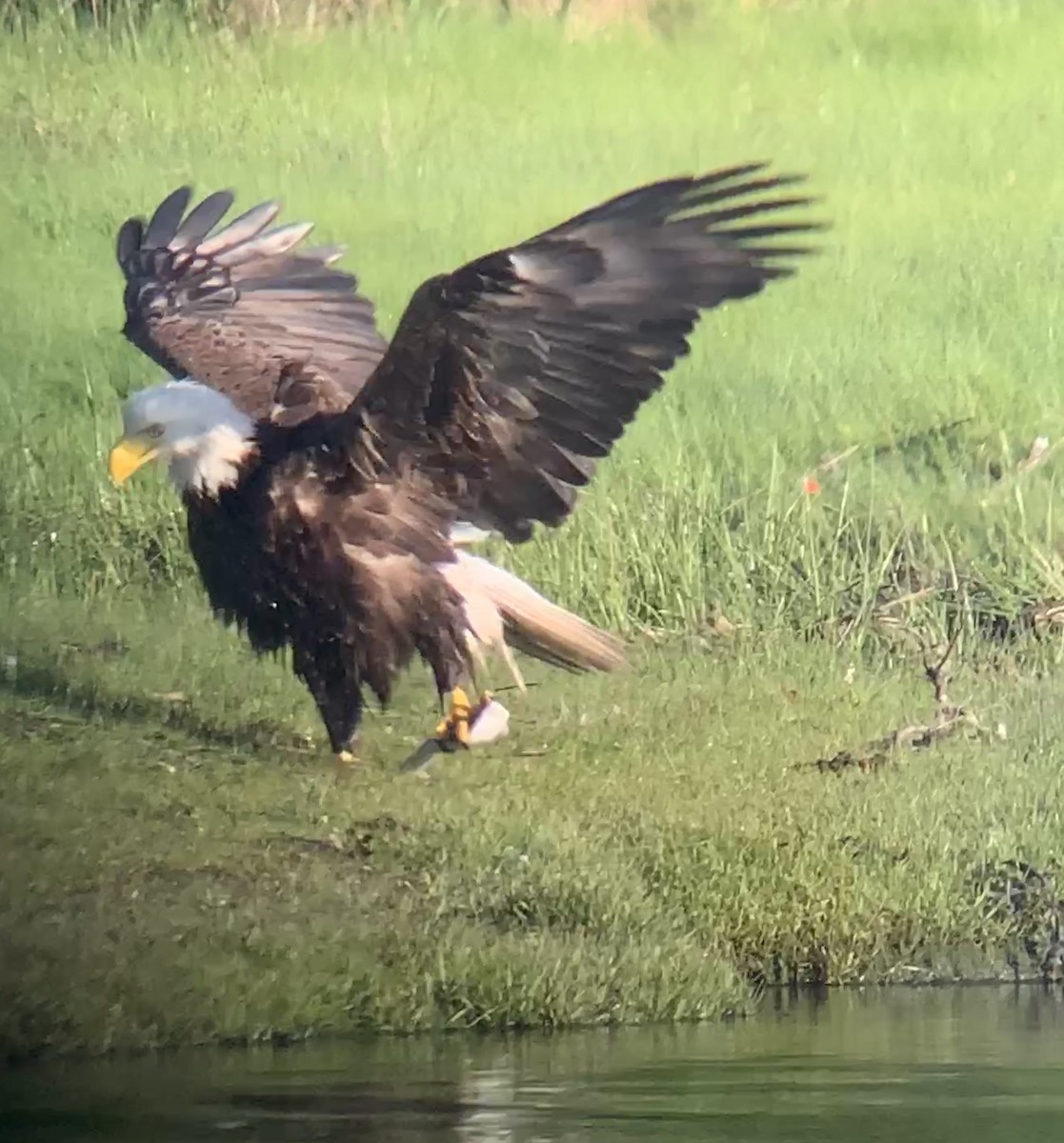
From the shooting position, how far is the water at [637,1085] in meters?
3.73

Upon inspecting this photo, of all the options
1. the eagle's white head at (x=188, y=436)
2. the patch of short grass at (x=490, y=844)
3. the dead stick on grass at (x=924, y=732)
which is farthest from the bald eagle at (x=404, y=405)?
the dead stick on grass at (x=924, y=732)

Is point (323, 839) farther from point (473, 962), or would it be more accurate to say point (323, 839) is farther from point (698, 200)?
point (698, 200)

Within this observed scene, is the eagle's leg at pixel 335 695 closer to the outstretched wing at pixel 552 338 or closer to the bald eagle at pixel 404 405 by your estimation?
the bald eagle at pixel 404 405

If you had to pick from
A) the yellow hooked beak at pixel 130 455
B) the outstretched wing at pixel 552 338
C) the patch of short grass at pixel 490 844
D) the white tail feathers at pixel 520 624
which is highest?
the outstretched wing at pixel 552 338

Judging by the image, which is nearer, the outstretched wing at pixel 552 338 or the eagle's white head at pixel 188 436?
the outstretched wing at pixel 552 338

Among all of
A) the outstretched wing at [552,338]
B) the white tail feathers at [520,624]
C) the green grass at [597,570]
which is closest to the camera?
the outstretched wing at [552,338]

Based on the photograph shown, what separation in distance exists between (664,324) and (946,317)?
736 mm

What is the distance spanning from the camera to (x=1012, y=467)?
15.4ft

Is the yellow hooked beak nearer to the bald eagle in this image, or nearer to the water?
the bald eagle

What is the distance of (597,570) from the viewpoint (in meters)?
4.56

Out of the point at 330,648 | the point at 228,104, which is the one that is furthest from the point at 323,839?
the point at 228,104

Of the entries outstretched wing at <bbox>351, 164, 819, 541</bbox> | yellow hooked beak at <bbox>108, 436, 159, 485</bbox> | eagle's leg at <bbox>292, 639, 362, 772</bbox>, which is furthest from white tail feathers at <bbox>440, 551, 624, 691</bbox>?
yellow hooked beak at <bbox>108, 436, 159, 485</bbox>

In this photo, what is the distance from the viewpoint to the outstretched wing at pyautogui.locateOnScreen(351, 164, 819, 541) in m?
4.24

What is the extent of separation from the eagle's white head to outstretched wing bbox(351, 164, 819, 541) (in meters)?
0.25
